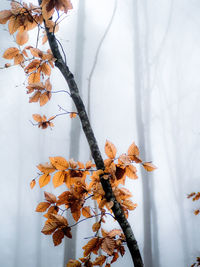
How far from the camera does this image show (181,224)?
1096 centimetres

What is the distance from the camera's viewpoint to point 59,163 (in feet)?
1.70

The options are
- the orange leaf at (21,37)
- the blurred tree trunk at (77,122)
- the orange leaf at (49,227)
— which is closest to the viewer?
the orange leaf at (49,227)

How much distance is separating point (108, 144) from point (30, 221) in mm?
15849

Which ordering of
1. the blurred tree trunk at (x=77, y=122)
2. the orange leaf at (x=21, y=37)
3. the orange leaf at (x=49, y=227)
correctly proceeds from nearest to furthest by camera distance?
the orange leaf at (x=49, y=227)
the orange leaf at (x=21, y=37)
the blurred tree trunk at (x=77, y=122)

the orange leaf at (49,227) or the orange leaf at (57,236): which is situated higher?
the orange leaf at (49,227)

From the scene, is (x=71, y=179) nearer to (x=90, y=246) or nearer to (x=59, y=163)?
(x=59, y=163)

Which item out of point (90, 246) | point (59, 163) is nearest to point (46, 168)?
point (59, 163)

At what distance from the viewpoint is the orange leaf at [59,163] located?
510mm

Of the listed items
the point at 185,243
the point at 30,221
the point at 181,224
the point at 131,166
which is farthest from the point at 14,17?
the point at 30,221

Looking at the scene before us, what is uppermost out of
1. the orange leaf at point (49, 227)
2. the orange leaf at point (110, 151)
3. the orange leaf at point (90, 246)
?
the orange leaf at point (110, 151)

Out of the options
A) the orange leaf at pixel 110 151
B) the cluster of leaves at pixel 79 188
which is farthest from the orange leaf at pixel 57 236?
the orange leaf at pixel 110 151

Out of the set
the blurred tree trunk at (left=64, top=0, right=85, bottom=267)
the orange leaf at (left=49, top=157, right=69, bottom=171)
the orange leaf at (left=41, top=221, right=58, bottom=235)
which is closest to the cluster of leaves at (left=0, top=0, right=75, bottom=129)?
the orange leaf at (left=49, top=157, right=69, bottom=171)

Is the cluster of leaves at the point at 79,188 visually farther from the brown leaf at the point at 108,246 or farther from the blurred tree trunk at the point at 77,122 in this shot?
the blurred tree trunk at the point at 77,122

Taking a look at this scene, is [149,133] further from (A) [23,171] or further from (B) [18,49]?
(A) [23,171]
